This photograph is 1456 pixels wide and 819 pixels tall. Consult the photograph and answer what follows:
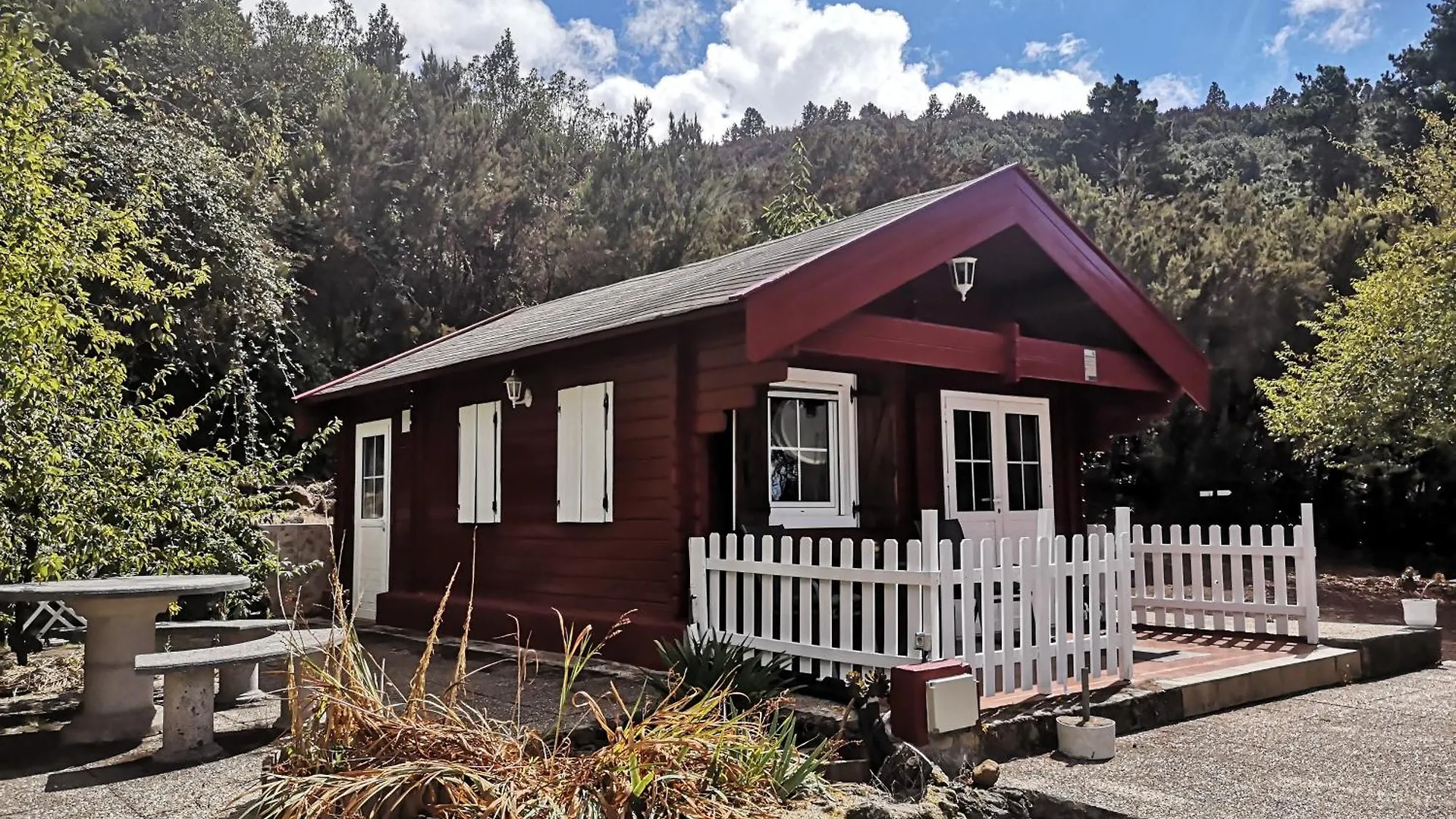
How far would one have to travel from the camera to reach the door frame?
10.8 meters

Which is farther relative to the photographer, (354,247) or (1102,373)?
(354,247)

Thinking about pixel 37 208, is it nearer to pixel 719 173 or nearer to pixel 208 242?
pixel 208 242

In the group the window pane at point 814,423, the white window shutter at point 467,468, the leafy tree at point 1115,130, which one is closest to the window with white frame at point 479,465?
the white window shutter at point 467,468

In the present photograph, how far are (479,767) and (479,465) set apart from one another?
568 cm

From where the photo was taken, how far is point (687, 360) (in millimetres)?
7086

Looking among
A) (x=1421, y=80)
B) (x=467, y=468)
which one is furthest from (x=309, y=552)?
(x=1421, y=80)

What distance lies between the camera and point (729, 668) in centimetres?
584

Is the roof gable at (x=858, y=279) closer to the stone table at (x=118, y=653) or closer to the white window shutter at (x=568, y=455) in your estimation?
the white window shutter at (x=568, y=455)

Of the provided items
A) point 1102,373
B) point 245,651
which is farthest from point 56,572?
point 1102,373

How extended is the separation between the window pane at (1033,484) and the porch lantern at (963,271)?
2.31 metres

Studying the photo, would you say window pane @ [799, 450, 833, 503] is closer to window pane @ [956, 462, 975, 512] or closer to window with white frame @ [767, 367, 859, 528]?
window with white frame @ [767, 367, 859, 528]

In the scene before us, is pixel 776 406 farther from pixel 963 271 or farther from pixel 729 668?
pixel 729 668

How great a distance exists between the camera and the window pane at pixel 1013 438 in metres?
9.07

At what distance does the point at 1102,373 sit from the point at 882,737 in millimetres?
4501
